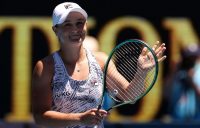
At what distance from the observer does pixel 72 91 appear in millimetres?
5301

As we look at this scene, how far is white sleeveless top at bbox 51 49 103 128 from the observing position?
17.4 ft

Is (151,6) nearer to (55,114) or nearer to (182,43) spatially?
(182,43)

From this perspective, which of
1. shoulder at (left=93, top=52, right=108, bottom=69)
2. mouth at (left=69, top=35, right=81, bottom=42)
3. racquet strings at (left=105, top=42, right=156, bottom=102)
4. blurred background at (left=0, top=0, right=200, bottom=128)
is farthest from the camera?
blurred background at (left=0, top=0, right=200, bottom=128)

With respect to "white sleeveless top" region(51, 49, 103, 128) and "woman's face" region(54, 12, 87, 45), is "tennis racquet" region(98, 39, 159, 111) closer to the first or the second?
"white sleeveless top" region(51, 49, 103, 128)

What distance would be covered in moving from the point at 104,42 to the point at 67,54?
468 centimetres

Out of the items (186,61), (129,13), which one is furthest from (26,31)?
(186,61)

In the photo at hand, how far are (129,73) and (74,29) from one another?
524 millimetres

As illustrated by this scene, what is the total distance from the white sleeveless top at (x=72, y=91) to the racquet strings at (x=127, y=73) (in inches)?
3.7

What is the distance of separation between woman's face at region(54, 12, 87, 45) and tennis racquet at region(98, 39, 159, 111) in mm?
229

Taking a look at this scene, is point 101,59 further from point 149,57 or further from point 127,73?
point 149,57

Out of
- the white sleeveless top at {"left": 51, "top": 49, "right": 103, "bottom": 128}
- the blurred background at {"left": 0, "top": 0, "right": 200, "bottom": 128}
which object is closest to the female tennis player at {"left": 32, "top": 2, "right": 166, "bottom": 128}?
the white sleeveless top at {"left": 51, "top": 49, "right": 103, "bottom": 128}

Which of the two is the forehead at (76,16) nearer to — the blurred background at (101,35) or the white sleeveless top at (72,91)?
the white sleeveless top at (72,91)

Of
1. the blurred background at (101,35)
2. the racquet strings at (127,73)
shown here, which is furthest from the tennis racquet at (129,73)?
the blurred background at (101,35)

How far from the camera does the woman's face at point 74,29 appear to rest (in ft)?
17.0
